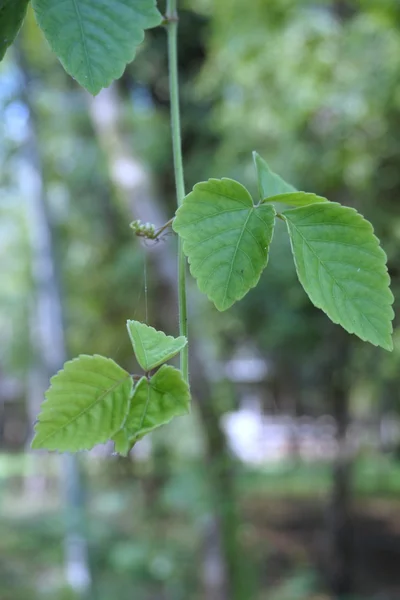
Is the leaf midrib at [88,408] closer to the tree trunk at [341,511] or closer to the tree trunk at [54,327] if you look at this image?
the tree trunk at [54,327]

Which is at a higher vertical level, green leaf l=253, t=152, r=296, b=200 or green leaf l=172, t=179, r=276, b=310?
green leaf l=253, t=152, r=296, b=200

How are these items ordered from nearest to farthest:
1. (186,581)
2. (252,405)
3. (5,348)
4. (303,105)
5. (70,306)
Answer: (303,105), (186,581), (70,306), (5,348), (252,405)

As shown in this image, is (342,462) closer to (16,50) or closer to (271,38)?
(271,38)

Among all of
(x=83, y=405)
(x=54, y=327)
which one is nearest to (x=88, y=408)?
(x=83, y=405)

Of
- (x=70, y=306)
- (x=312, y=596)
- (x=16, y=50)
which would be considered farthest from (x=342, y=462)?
(x=16, y=50)

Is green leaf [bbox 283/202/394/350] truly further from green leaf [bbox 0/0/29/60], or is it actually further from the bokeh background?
the bokeh background

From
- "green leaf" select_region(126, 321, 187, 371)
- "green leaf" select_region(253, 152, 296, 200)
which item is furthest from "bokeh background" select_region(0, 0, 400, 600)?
"green leaf" select_region(126, 321, 187, 371)
